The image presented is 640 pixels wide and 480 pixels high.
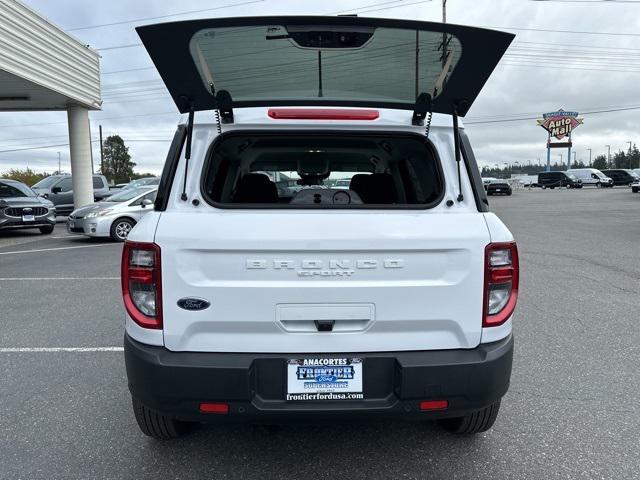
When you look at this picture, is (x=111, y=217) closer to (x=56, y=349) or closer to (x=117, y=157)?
(x=56, y=349)

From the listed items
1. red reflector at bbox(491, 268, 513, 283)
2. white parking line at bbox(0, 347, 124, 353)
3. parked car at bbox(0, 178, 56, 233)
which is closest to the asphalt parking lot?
white parking line at bbox(0, 347, 124, 353)

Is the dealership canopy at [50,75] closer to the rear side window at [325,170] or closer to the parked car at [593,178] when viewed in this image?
the rear side window at [325,170]

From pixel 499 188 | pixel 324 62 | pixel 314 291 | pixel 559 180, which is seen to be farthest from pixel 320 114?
pixel 559 180

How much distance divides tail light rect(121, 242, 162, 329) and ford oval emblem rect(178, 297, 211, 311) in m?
0.10

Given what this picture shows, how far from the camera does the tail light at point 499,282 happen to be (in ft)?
7.33

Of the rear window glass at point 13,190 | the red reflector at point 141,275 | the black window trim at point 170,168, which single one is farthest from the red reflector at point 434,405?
the rear window glass at point 13,190

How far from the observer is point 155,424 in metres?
2.59

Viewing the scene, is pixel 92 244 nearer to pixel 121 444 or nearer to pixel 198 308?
pixel 121 444

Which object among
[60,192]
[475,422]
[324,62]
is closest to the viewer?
[324,62]

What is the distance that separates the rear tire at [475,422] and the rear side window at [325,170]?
1.17 metres

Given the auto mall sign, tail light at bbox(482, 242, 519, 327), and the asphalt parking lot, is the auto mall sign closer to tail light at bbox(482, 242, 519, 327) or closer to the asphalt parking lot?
the asphalt parking lot

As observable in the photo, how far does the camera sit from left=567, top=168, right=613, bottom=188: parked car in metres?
50.1

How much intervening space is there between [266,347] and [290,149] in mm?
1841

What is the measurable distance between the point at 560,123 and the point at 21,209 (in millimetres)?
64269
